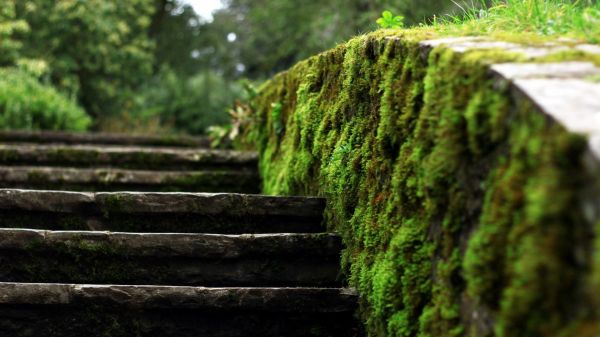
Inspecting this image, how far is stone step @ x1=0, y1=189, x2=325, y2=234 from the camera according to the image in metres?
3.63

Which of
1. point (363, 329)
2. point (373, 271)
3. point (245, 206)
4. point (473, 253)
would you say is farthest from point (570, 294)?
point (245, 206)

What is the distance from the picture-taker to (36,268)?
3189 millimetres

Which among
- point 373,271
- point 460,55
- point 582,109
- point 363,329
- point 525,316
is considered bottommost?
point 363,329

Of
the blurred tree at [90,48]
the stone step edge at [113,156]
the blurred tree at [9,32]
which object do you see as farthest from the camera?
the blurred tree at [90,48]

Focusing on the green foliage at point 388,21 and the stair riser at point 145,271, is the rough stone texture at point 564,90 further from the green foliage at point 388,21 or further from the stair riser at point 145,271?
the stair riser at point 145,271

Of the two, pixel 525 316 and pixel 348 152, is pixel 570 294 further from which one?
pixel 348 152

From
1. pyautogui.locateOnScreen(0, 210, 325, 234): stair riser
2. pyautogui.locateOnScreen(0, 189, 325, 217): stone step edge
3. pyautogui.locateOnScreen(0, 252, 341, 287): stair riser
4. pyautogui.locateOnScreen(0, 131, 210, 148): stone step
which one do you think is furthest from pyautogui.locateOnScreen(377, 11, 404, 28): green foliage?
pyautogui.locateOnScreen(0, 131, 210, 148): stone step

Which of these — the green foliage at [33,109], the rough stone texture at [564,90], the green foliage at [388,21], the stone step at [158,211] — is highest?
the green foliage at [388,21]

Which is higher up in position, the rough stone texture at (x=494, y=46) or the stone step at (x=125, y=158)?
the rough stone texture at (x=494, y=46)

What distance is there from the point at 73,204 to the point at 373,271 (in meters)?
1.90

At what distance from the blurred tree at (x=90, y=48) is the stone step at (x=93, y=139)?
6896mm

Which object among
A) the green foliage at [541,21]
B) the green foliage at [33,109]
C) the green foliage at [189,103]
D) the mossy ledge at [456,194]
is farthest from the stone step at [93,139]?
the green foliage at [189,103]

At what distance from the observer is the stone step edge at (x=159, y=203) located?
3.63 m

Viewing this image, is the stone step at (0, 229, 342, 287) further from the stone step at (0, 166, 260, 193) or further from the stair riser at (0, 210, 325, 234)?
the stone step at (0, 166, 260, 193)
